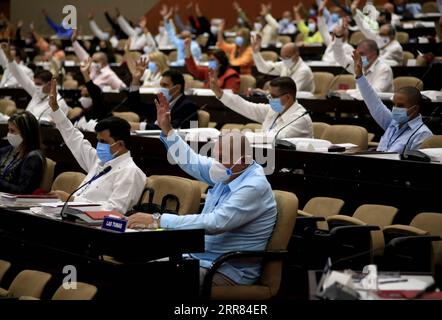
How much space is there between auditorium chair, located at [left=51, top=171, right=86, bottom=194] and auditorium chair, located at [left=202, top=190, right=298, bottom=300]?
1744 millimetres

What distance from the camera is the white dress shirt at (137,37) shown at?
14.7 meters

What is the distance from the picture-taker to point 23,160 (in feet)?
20.6

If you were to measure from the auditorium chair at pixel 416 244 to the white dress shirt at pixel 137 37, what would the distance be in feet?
31.9

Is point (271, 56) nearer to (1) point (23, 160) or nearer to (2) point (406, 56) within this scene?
(2) point (406, 56)

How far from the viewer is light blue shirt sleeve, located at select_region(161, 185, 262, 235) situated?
4.51 metres

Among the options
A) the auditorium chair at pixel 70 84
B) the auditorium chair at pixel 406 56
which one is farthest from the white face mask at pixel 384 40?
the auditorium chair at pixel 70 84

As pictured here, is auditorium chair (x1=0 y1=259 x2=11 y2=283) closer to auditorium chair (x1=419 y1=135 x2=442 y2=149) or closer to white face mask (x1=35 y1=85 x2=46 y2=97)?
auditorium chair (x1=419 y1=135 x2=442 y2=149)

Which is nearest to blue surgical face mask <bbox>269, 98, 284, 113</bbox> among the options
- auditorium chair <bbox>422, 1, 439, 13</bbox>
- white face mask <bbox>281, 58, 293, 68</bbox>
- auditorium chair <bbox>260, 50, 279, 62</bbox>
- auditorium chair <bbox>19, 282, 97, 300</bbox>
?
white face mask <bbox>281, 58, 293, 68</bbox>

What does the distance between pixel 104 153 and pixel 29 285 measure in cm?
125
